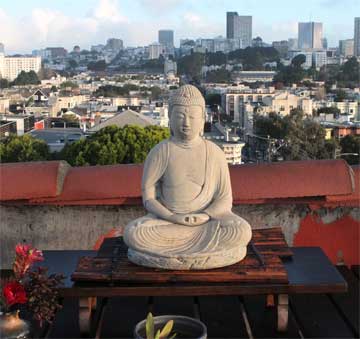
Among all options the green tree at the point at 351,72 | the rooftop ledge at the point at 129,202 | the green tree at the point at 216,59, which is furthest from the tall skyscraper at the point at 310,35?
the rooftop ledge at the point at 129,202

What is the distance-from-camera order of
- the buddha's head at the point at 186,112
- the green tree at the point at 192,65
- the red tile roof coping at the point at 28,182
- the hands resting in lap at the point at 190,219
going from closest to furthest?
the hands resting in lap at the point at 190,219, the buddha's head at the point at 186,112, the red tile roof coping at the point at 28,182, the green tree at the point at 192,65

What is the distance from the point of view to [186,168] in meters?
4.08

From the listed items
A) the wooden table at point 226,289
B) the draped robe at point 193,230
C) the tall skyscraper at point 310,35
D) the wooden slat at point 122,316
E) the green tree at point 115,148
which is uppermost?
the tall skyscraper at point 310,35

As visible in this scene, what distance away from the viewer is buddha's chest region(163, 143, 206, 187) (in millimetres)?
4070

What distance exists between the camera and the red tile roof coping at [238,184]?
4.74m

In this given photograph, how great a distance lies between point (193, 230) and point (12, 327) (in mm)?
1113

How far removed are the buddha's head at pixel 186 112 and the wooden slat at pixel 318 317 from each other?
119cm

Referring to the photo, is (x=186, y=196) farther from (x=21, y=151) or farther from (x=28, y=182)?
(x=21, y=151)

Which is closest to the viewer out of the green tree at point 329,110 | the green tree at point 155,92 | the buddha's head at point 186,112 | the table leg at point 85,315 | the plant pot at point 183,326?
→ the plant pot at point 183,326

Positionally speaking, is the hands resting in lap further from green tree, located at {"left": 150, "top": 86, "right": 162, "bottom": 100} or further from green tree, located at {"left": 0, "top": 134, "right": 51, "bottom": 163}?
green tree, located at {"left": 150, "top": 86, "right": 162, "bottom": 100}

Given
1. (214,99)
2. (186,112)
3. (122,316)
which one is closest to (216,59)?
(214,99)

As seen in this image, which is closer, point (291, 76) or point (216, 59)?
point (291, 76)

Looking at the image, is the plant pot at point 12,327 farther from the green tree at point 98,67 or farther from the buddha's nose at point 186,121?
the green tree at point 98,67

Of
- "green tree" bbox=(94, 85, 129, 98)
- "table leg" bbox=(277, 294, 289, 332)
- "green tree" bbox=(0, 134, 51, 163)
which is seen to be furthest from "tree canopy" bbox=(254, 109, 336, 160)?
"green tree" bbox=(94, 85, 129, 98)
